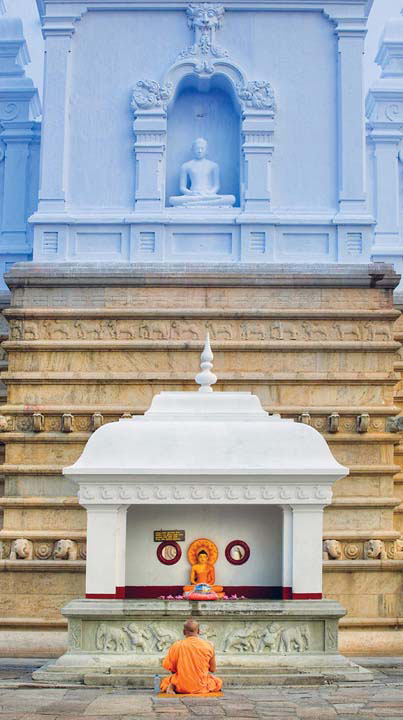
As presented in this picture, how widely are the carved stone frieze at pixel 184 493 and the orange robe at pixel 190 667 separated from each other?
6.45 feet

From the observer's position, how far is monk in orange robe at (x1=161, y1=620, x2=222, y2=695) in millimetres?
11711

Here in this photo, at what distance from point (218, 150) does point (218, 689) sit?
38.3ft

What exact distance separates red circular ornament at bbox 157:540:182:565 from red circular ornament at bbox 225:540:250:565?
0.56m

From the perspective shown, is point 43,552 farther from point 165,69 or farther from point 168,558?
point 165,69

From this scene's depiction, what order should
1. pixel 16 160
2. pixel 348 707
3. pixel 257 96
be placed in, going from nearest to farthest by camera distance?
1. pixel 348 707
2. pixel 257 96
3. pixel 16 160

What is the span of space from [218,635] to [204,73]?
10859mm

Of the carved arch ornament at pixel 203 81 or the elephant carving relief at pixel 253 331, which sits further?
the carved arch ornament at pixel 203 81

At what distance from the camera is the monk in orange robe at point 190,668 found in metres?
11.7

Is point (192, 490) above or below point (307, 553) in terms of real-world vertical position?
above

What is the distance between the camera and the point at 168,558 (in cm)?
1416

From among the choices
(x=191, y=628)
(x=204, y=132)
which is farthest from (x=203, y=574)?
(x=204, y=132)

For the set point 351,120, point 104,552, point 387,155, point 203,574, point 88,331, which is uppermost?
point 387,155

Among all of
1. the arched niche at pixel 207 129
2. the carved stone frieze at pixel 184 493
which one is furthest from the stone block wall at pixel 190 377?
the carved stone frieze at pixel 184 493

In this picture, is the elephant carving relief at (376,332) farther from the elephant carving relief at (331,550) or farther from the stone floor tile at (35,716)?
the stone floor tile at (35,716)
